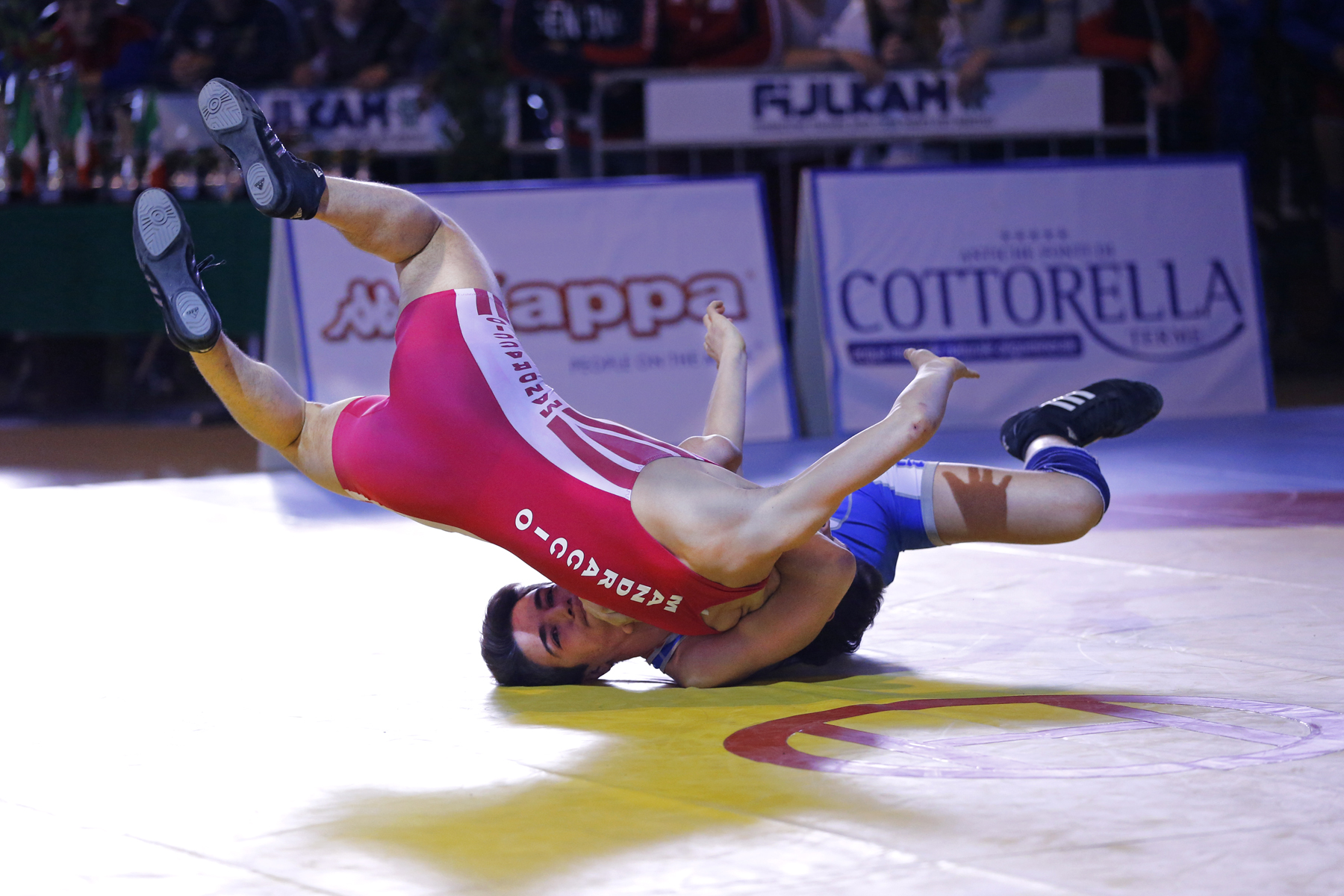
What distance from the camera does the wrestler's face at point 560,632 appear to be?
3400 millimetres

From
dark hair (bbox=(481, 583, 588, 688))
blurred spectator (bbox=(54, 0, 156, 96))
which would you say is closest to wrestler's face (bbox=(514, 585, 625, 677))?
dark hair (bbox=(481, 583, 588, 688))

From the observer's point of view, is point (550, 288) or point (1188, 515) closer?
point (1188, 515)

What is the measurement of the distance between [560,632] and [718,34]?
251 inches

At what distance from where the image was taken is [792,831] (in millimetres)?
2371

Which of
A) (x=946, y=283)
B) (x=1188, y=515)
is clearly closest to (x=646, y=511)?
(x=1188, y=515)

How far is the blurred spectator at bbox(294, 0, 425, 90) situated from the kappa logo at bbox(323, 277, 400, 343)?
2.41 m

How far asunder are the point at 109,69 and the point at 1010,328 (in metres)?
5.41

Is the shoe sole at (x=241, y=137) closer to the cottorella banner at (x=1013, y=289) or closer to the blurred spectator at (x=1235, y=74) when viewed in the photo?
the cottorella banner at (x=1013, y=289)

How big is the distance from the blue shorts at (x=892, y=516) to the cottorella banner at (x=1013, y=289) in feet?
13.2

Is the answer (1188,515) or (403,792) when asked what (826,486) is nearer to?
(403,792)

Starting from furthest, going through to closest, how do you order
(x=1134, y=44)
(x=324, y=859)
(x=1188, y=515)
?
(x=1134, y=44), (x=1188, y=515), (x=324, y=859)

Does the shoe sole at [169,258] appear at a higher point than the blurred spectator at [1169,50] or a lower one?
lower

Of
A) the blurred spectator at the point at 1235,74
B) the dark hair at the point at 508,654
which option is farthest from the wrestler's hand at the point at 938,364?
the blurred spectator at the point at 1235,74

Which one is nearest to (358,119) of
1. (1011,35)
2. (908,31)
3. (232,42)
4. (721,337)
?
(232,42)
